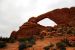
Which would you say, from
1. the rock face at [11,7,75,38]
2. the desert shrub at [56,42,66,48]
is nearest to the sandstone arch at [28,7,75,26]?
the rock face at [11,7,75,38]

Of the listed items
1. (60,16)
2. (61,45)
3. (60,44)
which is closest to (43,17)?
(60,16)

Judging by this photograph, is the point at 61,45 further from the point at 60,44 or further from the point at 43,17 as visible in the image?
the point at 43,17

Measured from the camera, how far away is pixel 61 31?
3769cm

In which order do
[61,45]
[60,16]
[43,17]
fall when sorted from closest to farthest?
[61,45], [60,16], [43,17]

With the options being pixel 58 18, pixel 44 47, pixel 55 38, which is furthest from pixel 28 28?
pixel 44 47

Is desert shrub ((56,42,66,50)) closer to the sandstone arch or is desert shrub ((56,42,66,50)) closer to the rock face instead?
the rock face

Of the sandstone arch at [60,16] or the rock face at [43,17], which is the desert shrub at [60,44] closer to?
the rock face at [43,17]

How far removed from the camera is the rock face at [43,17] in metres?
41.1

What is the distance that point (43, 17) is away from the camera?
45.8 m

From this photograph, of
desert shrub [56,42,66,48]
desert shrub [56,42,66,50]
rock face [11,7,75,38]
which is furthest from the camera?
rock face [11,7,75,38]

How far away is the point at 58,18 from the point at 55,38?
1064 cm

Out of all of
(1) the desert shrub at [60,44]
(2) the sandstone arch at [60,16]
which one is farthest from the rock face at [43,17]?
(1) the desert shrub at [60,44]

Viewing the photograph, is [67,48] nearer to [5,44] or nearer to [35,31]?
[5,44]

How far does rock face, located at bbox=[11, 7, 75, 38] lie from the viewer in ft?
135
